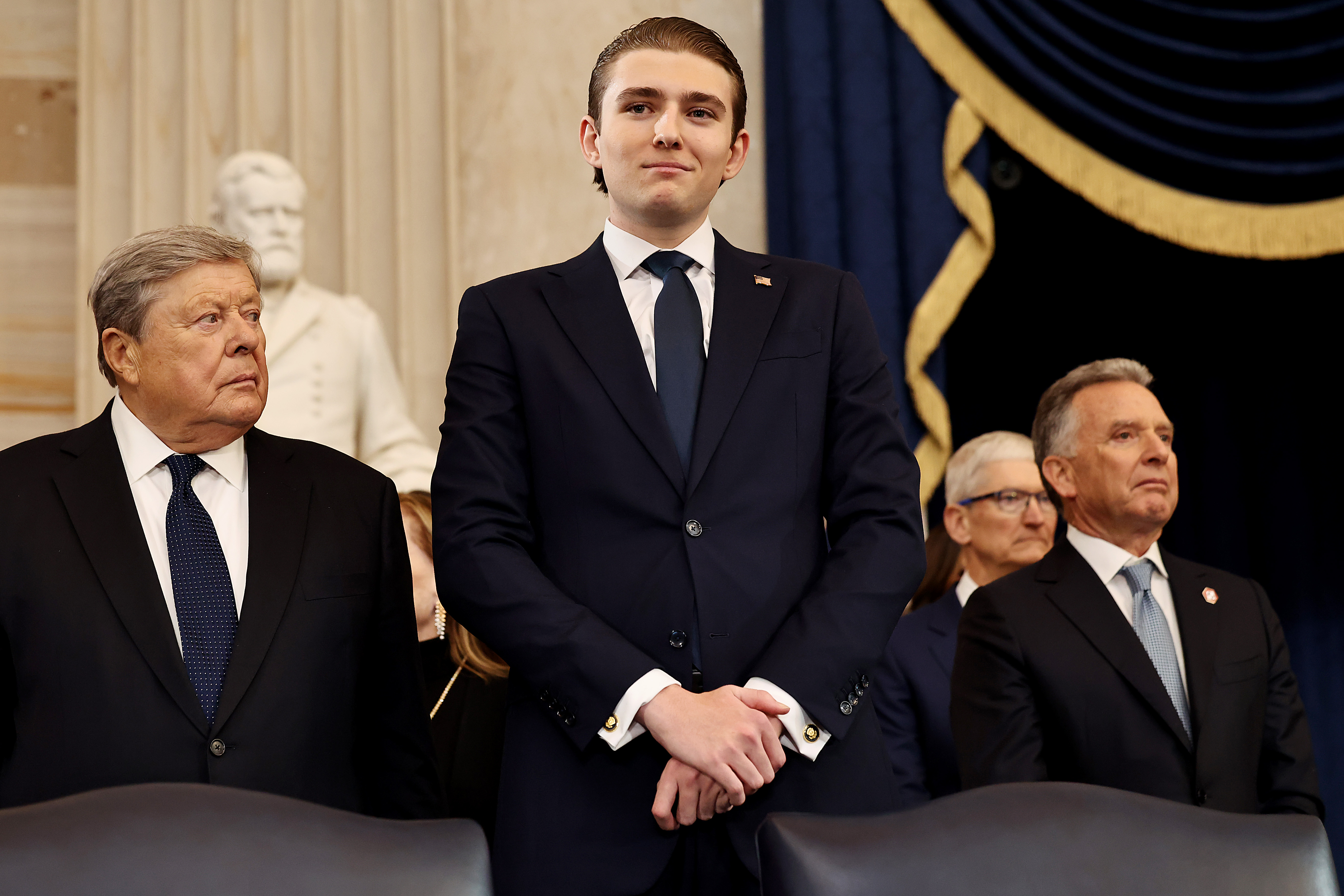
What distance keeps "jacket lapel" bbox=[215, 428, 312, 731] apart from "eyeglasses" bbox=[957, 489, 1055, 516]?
79.4 inches

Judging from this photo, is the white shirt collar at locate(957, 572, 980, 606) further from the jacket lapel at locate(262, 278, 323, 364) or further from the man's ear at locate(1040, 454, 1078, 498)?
the jacket lapel at locate(262, 278, 323, 364)

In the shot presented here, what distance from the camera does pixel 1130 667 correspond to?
2.52m

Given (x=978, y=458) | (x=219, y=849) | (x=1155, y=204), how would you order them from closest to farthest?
(x=219, y=849)
(x=978, y=458)
(x=1155, y=204)

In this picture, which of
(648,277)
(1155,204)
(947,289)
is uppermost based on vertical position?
(1155,204)

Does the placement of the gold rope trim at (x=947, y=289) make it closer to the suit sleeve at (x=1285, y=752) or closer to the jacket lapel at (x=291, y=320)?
the suit sleeve at (x=1285, y=752)

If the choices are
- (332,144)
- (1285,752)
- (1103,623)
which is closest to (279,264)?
(332,144)

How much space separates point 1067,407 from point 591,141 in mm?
1251

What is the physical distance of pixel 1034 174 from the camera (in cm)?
452

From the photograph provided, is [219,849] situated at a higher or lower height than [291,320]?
lower

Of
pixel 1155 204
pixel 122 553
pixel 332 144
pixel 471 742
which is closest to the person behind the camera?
pixel 122 553

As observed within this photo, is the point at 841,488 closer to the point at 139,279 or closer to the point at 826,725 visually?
the point at 826,725

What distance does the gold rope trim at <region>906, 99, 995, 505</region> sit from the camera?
13.3ft

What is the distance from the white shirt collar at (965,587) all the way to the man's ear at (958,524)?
0.28 feet

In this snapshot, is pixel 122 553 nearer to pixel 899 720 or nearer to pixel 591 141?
pixel 591 141
